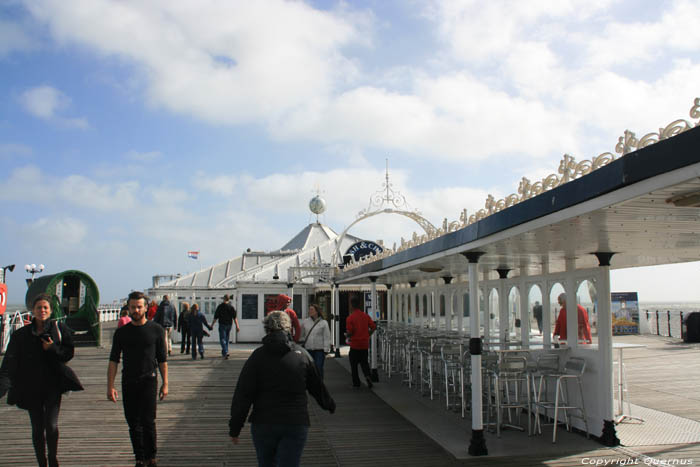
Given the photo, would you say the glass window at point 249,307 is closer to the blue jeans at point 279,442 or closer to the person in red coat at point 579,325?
the person in red coat at point 579,325

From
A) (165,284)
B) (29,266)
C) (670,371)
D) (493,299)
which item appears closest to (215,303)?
(165,284)

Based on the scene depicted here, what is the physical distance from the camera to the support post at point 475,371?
6461mm

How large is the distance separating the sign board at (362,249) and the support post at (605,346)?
1544 centimetres

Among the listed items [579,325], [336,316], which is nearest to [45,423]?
[579,325]

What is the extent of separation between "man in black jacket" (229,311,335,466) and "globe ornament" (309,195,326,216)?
28.5 meters

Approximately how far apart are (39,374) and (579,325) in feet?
21.4

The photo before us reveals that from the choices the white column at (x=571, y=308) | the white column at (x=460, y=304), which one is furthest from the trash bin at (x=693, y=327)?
the white column at (x=571, y=308)

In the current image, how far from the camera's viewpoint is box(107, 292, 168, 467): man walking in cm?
530

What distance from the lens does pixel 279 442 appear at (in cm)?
372

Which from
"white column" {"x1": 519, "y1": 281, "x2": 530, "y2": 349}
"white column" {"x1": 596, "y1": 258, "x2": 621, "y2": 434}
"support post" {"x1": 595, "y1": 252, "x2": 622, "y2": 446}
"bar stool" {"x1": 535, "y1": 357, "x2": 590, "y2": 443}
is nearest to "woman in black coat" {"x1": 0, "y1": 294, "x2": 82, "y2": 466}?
"bar stool" {"x1": 535, "y1": 357, "x2": 590, "y2": 443}

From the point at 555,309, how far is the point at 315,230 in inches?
947

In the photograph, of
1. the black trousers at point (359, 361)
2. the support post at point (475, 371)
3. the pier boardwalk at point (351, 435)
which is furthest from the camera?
the black trousers at point (359, 361)

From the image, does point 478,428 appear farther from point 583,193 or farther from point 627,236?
point 583,193

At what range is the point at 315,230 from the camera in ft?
106
